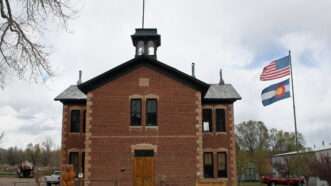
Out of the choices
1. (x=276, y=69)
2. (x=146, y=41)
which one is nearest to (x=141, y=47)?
(x=146, y=41)

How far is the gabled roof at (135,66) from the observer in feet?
87.0

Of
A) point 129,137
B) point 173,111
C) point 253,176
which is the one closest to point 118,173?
point 129,137

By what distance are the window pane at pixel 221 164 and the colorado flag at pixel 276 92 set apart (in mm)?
5825

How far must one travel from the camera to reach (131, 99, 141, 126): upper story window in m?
26.2

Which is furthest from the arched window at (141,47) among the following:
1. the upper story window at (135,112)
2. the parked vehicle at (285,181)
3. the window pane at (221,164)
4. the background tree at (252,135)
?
the background tree at (252,135)

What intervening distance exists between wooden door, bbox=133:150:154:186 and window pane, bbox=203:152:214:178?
4749mm

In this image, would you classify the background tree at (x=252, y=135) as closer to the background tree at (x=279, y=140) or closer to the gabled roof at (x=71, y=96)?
the background tree at (x=279, y=140)

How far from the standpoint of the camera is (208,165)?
2884cm

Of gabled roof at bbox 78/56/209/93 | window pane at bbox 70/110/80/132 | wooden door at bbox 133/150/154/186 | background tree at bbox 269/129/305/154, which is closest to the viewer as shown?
wooden door at bbox 133/150/154/186

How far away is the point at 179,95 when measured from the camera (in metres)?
26.7

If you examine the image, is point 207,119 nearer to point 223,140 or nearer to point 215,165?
point 223,140

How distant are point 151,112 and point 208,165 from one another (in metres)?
6.01

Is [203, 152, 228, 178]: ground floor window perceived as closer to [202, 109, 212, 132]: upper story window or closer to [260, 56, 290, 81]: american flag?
[202, 109, 212, 132]: upper story window

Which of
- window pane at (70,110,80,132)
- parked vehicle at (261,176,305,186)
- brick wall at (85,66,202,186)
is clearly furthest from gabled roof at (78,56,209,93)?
parked vehicle at (261,176,305,186)
